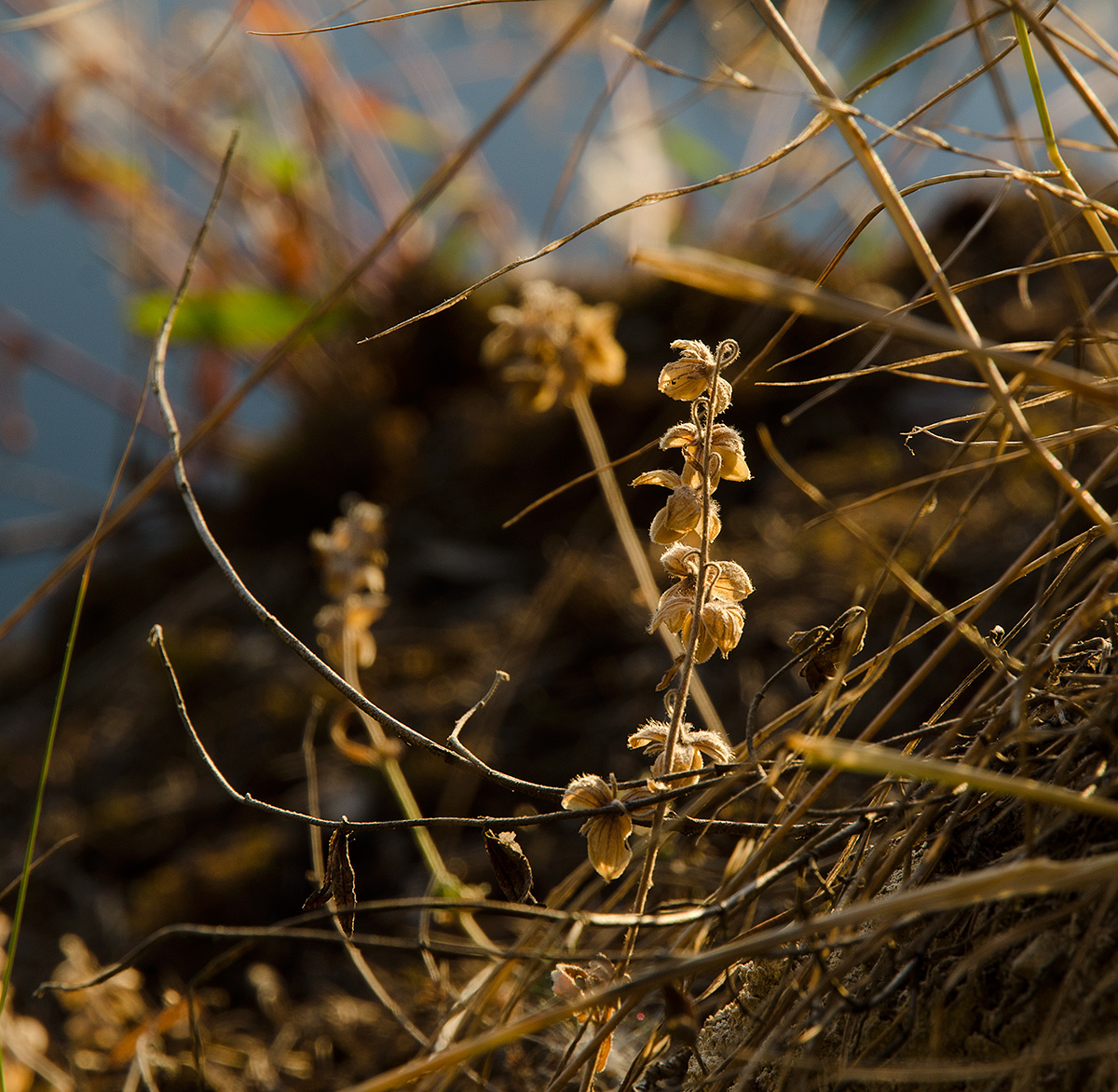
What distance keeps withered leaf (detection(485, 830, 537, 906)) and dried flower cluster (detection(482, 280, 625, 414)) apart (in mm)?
433

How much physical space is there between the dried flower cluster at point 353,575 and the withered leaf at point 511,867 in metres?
0.33

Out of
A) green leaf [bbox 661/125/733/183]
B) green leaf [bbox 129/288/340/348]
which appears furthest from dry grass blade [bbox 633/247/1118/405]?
green leaf [bbox 661/125/733/183]

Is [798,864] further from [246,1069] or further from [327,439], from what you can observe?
[327,439]

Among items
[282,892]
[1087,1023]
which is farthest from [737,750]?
[282,892]

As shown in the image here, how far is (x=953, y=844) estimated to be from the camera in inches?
17.9

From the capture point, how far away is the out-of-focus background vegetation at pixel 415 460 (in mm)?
792

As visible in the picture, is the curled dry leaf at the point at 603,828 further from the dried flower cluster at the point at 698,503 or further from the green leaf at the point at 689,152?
the green leaf at the point at 689,152

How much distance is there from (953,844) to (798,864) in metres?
0.10

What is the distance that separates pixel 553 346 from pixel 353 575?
28 centimetres

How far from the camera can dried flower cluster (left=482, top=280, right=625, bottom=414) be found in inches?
31.2

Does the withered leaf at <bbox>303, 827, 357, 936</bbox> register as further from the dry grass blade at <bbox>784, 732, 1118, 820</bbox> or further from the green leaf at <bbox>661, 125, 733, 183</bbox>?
the green leaf at <bbox>661, 125, 733, 183</bbox>

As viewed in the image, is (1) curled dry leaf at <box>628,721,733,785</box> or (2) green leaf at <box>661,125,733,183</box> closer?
(1) curled dry leaf at <box>628,721,733,785</box>

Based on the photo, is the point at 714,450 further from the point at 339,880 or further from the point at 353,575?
the point at 353,575

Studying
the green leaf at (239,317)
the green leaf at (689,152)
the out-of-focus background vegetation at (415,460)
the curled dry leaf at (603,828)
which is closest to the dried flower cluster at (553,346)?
the out-of-focus background vegetation at (415,460)
